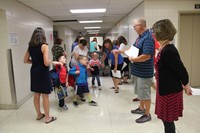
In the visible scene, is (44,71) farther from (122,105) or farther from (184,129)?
(184,129)

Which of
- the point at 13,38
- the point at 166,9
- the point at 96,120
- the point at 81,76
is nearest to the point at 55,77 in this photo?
the point at 81,76

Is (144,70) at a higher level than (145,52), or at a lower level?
lower

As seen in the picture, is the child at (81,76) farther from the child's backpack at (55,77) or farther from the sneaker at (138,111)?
the sneaker at (138,111)

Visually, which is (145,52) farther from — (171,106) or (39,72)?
(39,72)

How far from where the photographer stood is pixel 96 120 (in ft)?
10.0

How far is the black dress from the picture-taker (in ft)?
9.02

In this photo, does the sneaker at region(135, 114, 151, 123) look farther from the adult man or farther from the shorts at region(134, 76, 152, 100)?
the shorts at region(134, 76, 152, 100)

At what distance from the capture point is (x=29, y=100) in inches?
167

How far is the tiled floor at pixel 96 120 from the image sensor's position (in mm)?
2715

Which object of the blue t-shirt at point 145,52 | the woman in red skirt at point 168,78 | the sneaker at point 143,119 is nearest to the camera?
the woman in red skirt at point 168,78

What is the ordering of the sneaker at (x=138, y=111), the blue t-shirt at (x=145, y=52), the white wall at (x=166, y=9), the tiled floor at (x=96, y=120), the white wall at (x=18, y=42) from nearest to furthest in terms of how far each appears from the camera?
1. the blue t-shirt at (x=145, y=52)
2. the tiled floor at (x=96, y=120)
3. the sneaker at (x=138, y=111)
4. the white wall at (x=18, y=42)
5. the white wall at (x=166, y=9)

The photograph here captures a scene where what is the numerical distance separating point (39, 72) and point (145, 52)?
1.58m

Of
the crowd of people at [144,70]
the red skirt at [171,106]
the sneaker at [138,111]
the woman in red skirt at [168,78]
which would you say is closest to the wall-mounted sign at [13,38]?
the crowd of people at [144,70]

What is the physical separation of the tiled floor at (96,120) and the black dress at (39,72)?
584 mm
